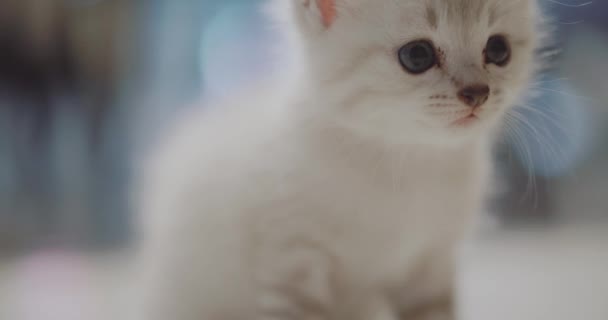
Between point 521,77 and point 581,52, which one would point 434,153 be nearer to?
point 521,77

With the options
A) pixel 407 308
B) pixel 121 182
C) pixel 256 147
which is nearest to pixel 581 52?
pixel 407 308

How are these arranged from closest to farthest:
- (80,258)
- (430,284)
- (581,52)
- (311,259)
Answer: (311,259)
(430,284)
(80,258)
(581,52)

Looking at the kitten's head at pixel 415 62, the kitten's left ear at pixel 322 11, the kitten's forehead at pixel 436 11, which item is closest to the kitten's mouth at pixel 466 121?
Answer: the kitten's head at pixel 415 62

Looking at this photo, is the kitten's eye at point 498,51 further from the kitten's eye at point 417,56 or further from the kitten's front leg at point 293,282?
the kitten's front leg at point 293,282

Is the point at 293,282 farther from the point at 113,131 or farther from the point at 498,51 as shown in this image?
the point at 113,131

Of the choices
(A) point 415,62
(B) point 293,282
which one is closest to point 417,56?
(A) point 415,62

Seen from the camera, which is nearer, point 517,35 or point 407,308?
point 517,35

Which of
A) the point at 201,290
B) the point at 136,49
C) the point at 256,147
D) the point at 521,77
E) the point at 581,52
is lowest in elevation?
the point at 201,290
